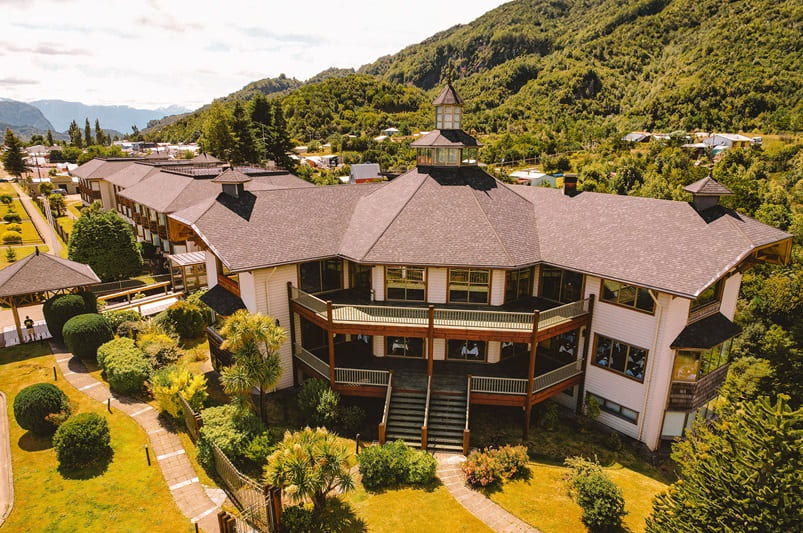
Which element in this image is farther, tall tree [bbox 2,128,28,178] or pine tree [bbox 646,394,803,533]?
tall tree [bbox 2,128,28,178]

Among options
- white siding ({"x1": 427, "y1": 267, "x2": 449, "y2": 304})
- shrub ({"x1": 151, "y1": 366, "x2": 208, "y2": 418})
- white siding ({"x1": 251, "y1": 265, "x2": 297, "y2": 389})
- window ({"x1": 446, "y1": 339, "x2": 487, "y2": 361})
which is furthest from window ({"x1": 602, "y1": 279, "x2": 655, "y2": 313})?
shrub ({"x1": 151, "y1": 366, "x2": 208, "y2": 418})

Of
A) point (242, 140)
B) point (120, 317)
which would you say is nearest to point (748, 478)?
point (120, 317)

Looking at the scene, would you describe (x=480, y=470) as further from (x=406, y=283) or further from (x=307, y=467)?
(x=406, y=283)

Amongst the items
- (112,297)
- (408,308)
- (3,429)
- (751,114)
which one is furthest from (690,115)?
(3,429)

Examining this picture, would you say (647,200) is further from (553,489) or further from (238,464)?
(238,464)

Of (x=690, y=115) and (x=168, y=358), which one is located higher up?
(x=690, y=115)

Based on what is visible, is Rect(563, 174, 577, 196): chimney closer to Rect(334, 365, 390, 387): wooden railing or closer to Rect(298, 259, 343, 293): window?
Rect(298, 259, 343, 293): window
